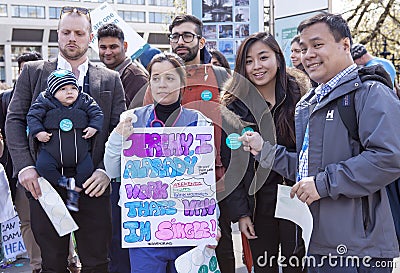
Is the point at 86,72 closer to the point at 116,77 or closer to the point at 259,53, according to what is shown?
the point at 116,77

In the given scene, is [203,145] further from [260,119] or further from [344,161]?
[344,161]

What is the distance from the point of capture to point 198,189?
3072 millimetres

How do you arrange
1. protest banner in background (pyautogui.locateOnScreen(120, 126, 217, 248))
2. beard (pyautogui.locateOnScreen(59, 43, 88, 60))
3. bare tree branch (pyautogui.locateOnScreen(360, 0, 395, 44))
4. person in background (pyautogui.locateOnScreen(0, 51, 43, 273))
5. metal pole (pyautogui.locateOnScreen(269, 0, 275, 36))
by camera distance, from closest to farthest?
protest banner in background (pyautogui.locateOnScreen(120, 126, 217, 248)), beard (pyautogui.locateOnScreen(59, 43, 88, 60)), person in background (pyautogui.locateOnScreen(0, 51, 43, 273)), metal pole (pyautogui.locateOnScreen(269, 0, 275, 36)), bare tree branch (pyautogui.locateOnScreen(360, 0, 395, 44))

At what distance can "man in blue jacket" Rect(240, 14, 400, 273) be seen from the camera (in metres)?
2.38

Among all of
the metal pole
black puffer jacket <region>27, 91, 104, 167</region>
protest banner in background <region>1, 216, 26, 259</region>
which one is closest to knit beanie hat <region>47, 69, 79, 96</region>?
black puffer jacket <region>27, 91, 104, 167</region>

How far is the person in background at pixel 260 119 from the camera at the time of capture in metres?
3.25

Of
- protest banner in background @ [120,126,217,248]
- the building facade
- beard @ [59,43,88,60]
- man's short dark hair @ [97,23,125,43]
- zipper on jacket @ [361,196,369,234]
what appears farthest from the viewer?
the building facade

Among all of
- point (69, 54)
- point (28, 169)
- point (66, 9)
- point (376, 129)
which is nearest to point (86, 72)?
point (69, 54)

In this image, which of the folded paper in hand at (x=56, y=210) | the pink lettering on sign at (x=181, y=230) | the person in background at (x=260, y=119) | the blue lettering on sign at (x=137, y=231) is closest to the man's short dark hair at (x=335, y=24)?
the person in background at (x=260, y=119)

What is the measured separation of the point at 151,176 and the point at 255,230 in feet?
2.61

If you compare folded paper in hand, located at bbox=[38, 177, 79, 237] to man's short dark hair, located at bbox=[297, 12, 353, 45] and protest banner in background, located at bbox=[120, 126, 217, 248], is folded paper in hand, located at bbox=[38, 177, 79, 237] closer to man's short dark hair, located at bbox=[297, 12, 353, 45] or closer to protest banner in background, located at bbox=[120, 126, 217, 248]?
protest banner in background, located at bbox=[120, 126, 217, 248]

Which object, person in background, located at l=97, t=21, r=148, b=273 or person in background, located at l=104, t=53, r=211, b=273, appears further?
person in background, located at l=97, t=21, r=148, b=273

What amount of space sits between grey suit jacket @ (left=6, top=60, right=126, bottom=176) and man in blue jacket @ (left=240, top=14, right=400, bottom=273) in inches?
60.6

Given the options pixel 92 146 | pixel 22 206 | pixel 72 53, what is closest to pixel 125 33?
pixel 22 206
